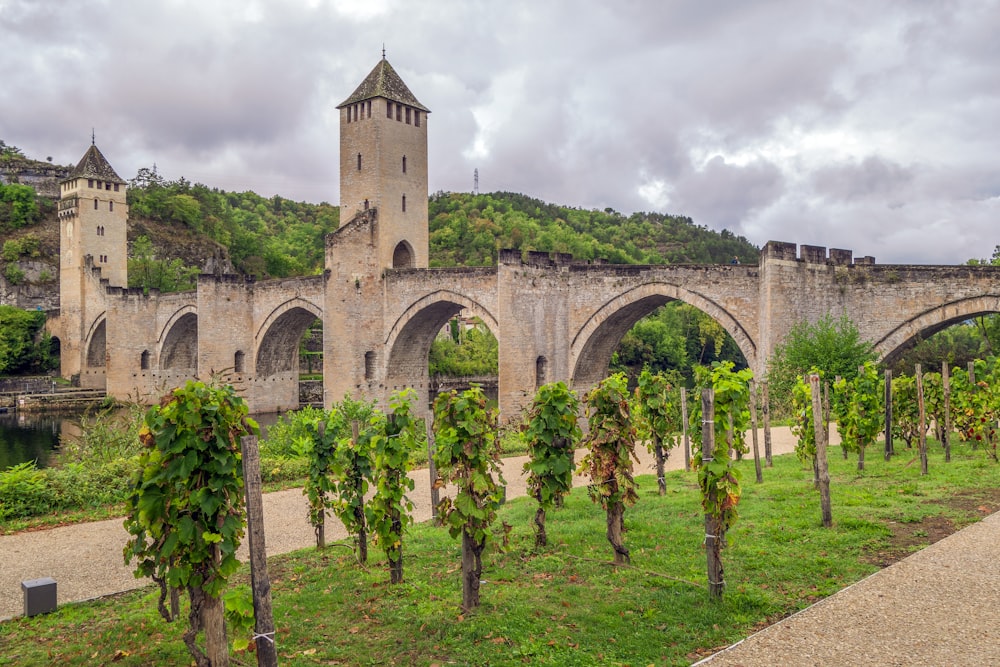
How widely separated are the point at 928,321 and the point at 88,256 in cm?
4856

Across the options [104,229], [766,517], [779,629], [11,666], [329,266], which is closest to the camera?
[779,629]

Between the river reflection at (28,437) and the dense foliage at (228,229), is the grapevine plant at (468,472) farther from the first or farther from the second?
the dense foliage at (228,229)

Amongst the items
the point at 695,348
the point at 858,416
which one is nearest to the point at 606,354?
the point at 858,416

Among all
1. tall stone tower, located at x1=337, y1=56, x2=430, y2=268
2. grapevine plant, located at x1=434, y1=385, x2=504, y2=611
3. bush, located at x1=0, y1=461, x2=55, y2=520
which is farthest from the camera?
tall stone tower, located at x1=337, y1=56, x2=430, y2=268

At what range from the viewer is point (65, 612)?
7375mm

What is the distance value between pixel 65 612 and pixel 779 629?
6455mm

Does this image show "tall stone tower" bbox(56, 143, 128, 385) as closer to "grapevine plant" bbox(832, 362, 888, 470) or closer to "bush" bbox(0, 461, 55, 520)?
"bush" bbox(0, 461, 55, 520)

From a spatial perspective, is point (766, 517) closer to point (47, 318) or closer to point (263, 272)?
point (47, 318)

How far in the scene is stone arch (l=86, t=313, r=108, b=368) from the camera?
162ft

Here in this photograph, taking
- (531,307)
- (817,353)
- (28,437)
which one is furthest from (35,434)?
(817,353)

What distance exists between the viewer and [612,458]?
812 cm

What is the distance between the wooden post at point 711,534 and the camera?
657 centimetres

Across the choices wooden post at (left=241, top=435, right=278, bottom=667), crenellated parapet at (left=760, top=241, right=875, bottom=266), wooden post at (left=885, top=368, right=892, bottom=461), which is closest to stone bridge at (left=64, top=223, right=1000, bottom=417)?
crenellated parapet at (left=760, top=241, right=875, bottom=266)

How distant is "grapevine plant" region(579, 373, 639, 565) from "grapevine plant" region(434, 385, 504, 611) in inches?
47.1
